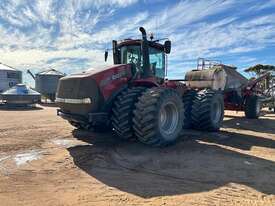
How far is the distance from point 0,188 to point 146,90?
4109 millimetres

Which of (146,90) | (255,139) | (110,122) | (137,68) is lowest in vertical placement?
(255,139)

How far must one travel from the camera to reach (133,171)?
6281 mm

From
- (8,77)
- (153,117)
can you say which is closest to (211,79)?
(153,117)

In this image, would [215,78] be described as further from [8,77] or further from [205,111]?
[8,77]

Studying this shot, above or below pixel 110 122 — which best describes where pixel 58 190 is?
below

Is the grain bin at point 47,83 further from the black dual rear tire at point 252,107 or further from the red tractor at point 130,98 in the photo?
the red tractor at point 130,98

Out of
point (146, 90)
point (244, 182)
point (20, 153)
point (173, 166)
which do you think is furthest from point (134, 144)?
point (244, 182)

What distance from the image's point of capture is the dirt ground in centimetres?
491

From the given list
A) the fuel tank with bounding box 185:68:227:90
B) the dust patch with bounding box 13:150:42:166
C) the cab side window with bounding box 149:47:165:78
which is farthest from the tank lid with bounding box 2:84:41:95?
the dust patch with bounding box 13:150:42:166

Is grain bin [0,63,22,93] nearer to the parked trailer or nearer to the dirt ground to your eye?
the parked trailer

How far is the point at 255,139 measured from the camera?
10.0 metres

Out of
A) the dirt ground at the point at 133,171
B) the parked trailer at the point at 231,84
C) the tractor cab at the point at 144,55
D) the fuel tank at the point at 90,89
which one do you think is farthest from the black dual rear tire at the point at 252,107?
the fuel tank at the point at 90,89

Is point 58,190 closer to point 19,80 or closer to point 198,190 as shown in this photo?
point 198,190

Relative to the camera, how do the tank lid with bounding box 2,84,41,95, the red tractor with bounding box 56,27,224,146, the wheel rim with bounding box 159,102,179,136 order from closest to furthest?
the red tractor with bounding box 56,27,224,146 → the wheel rim with bounding box 159,102,179,136 → the tank lid with bounding box 2,84,41,95
